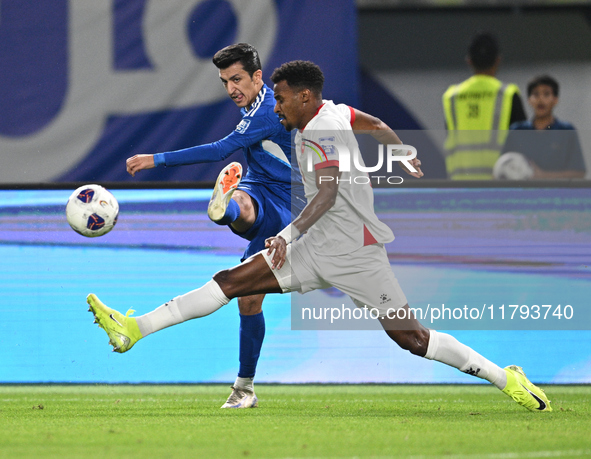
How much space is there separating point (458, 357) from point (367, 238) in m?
0.74

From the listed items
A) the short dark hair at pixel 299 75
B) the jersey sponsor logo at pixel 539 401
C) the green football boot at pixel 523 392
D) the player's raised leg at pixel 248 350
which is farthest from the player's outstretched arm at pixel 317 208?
the jersey sponsor logo at pixel 539 401

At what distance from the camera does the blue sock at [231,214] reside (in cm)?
460

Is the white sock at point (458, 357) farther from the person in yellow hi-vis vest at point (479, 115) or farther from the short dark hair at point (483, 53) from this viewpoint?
the short dark hair at point (483, 53)

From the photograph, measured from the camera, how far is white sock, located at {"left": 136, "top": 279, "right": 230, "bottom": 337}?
4.27m

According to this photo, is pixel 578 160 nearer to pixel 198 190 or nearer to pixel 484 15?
pixel 198 190

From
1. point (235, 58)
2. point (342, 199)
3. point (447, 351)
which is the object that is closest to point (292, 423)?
point (447, 351)

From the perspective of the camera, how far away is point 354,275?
4238 mm

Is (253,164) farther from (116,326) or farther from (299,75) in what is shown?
(116,326)

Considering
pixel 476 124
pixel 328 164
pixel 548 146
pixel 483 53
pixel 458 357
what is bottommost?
pixel 458 357

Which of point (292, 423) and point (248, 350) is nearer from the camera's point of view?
point (292, 423)

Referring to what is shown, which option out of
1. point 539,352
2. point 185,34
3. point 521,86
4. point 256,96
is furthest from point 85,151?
point 521,86

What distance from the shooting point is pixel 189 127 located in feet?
20.1

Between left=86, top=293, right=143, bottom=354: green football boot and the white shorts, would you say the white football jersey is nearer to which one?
the white shorts

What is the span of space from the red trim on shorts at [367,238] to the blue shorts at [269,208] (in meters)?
0.91
